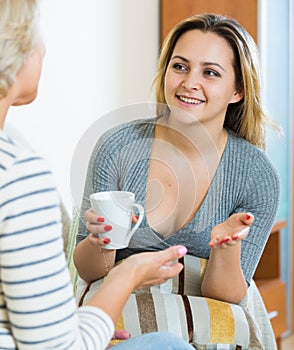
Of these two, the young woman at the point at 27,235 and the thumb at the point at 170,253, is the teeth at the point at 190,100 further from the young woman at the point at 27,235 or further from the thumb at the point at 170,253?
the young woman at the point at 27,235

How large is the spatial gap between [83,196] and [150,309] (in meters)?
0.28

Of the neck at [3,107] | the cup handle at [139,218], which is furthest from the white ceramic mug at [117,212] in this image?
the neck at [3,107]

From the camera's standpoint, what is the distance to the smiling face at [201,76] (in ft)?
6.27

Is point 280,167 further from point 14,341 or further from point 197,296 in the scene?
point 14,341

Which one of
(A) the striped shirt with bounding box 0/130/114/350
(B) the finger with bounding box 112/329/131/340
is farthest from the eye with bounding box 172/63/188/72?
(A) the striped shirt with bounding box 0/130/114/350

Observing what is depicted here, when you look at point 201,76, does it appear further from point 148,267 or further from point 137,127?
point 148,267

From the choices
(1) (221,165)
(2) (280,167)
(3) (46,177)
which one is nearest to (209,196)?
(1) (221,165)

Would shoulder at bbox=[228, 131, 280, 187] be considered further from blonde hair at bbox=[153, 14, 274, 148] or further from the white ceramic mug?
the white ceramic mug

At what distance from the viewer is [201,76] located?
1932 mm

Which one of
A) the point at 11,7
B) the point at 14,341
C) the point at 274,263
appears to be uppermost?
the point at 11,7

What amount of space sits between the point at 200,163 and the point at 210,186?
0.06 metres

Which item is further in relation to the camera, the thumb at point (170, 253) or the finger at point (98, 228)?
the finger at point (98, 228)

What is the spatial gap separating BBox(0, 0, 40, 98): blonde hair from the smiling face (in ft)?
2.61

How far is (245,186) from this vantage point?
1932mm
